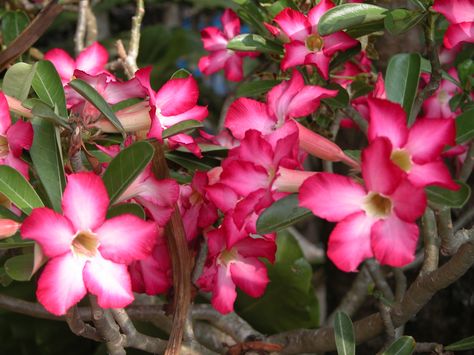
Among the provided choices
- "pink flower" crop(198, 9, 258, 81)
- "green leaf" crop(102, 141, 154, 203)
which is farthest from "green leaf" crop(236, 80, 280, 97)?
"green leaf" crop(102, 141, 154, 203)

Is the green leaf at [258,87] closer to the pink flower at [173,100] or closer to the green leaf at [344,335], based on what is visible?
the pink flower at [173,100]

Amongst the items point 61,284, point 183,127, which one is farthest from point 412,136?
point 61,284

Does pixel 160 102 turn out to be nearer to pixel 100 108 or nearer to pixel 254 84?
pixel 100 108

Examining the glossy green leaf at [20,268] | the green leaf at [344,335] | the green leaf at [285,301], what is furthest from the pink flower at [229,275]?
the green leaf at [285,301]

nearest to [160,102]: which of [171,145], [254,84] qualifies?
[171,145]

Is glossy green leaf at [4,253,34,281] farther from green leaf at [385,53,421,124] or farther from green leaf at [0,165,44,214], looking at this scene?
green leaf at [385,53,421,124]

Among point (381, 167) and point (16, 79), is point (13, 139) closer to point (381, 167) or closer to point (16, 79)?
point (16, 79)
